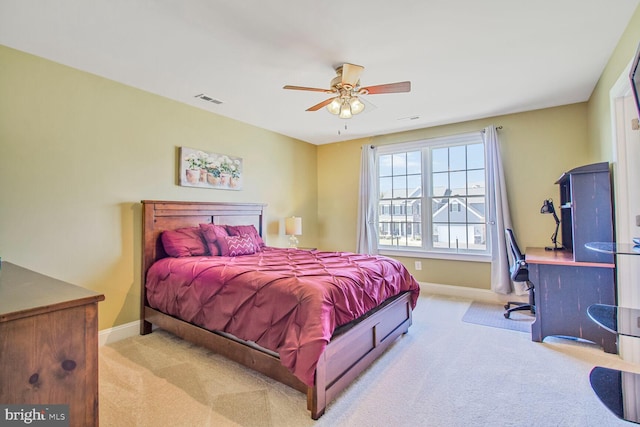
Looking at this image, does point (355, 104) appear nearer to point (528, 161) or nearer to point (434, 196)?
point (434, 196)

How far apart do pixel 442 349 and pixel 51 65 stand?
423cm

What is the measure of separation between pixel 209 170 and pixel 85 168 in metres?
1.29

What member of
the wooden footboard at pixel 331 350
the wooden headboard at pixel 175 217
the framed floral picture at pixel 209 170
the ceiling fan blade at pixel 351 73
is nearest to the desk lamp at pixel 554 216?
the wooden footboard at pixel 331 350

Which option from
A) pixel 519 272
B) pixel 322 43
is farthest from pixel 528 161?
pixel 322 43

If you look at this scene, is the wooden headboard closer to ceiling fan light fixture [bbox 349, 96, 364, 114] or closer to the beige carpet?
the beige carpet

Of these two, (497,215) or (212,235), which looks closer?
(212,235)

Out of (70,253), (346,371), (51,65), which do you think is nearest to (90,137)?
(51,65)

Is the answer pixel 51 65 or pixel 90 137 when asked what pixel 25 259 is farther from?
pixel 51 65

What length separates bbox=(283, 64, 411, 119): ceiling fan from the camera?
246 cm

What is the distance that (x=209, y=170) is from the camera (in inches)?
149

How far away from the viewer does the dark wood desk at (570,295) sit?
2602 millimetres

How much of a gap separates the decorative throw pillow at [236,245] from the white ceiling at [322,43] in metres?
1.60

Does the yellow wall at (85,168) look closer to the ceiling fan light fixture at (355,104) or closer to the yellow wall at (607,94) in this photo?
the ceiling fan light fixture at (355,104)

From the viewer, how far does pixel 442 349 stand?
105 inches
